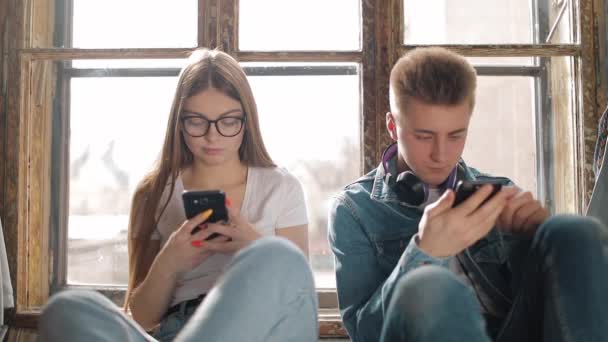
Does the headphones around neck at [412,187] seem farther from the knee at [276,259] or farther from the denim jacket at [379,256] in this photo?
the knee at [276,259]

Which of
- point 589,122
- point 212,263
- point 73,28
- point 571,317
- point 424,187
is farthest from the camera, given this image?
point 73,28

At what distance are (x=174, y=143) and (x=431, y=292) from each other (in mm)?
726

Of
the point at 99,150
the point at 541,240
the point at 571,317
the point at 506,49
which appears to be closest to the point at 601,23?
the point at 506,49

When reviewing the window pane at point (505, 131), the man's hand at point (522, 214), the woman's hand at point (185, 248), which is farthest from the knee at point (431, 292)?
the window pane at point (505, 131)

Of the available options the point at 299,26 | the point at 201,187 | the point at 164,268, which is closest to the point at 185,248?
the point at 164,268

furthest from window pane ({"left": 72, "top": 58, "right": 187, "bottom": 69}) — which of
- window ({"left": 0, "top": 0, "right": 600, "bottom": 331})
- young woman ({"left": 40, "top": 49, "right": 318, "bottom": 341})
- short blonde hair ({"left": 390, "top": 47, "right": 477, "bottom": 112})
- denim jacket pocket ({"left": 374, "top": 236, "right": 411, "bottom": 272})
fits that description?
denim jacket pocket ({"left": 374, "top": 236, "right": 411, "bottom": 272})

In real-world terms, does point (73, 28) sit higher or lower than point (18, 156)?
higher

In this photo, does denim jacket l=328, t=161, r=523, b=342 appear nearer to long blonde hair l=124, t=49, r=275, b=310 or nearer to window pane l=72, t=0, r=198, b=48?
long blonde hair l=124, t=49, r=275, b=310

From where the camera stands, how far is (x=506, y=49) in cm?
173

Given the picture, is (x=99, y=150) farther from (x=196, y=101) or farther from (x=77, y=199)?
(x=196, y=101)

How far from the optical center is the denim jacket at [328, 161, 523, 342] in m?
1.02

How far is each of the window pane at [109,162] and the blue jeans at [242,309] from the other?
92 centimetres

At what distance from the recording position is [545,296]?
89 cm

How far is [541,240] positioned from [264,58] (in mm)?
988
